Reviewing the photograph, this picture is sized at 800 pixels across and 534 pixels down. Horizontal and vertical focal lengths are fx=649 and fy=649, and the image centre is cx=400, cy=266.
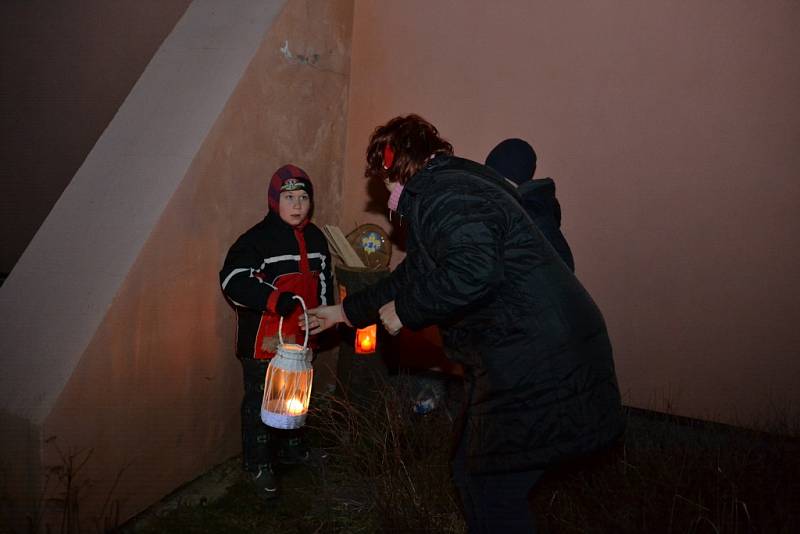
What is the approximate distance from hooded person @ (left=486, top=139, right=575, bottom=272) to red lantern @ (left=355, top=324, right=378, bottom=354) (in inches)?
48.8

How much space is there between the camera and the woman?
6.81ft

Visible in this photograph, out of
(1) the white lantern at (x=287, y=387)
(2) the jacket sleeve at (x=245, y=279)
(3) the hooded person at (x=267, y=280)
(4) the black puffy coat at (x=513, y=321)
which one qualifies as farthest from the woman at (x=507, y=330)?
(3) the hooded person at (x=267, y=280)

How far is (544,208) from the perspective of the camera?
3.63m

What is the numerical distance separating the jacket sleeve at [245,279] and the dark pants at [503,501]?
1.53m

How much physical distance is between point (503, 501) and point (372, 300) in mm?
860

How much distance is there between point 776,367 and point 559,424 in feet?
9.37

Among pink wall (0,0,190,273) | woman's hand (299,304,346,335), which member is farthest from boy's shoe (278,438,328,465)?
pink wall (0,0,190,273)

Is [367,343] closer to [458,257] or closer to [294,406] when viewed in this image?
[294,406]

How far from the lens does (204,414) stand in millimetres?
3623

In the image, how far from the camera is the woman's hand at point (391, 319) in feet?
7.42

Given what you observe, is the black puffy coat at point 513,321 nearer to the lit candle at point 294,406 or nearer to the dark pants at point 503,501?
the dark pants at point 503,501

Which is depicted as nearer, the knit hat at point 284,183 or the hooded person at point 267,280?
the hooded person at point 267,280

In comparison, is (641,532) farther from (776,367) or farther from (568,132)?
(568,132)

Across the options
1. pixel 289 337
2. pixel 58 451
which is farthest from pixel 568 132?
pixel 58 451
